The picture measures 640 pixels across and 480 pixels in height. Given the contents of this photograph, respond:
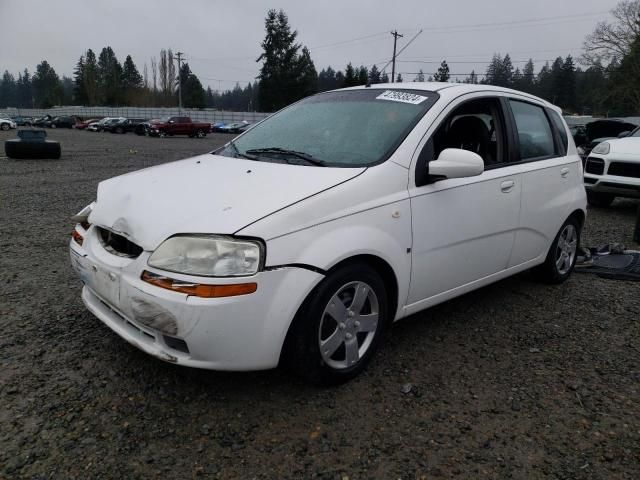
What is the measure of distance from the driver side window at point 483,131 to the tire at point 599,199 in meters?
5.98

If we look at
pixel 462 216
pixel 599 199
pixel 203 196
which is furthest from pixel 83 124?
pixel 462 216

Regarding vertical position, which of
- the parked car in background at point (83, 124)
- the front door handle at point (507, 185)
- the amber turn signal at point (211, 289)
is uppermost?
the parked car in background at point (83, 124)

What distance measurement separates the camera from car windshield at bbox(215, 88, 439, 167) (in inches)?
116

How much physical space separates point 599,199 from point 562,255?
5.20 meters

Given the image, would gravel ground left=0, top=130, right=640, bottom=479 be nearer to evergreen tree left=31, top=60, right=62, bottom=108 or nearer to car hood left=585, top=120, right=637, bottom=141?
car hood left=585, top=120, right=637, bottom=141

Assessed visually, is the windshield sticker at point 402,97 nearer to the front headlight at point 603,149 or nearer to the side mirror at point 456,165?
the side mirror at point 456,165

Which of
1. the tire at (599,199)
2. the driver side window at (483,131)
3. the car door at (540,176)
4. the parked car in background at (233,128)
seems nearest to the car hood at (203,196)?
the driver side window at (483,131)

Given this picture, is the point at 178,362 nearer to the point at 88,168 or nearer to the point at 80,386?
the point at 80,386

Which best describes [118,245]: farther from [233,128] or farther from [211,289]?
[233,128]

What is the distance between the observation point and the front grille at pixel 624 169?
7.54 meters

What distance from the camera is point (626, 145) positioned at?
7.92m

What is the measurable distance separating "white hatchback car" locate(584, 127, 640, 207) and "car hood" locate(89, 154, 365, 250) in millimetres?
6620

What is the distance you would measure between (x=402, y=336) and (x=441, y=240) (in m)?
0.76

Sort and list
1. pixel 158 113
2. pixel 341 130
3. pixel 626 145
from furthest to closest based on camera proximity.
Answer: pixel 158 113
pixel 626 145
pixel 341 130
